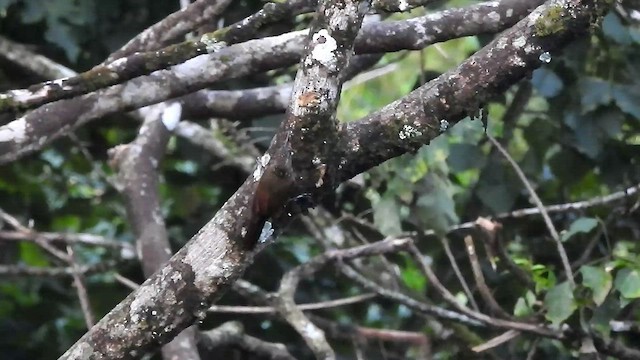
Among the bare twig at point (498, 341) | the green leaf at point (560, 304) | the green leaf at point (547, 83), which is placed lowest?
the bare twig at point (498, 341)

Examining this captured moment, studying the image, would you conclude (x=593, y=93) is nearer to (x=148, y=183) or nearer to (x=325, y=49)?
(x=148, y=183)

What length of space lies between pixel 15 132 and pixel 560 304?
1001 mm

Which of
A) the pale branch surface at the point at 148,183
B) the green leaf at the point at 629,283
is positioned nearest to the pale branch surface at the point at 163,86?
the pale branch surface at the point at 148,183

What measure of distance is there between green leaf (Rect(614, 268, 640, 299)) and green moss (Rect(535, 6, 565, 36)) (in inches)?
27.1

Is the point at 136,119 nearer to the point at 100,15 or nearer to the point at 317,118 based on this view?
the point at 100,15

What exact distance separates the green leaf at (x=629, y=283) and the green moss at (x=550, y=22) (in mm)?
689

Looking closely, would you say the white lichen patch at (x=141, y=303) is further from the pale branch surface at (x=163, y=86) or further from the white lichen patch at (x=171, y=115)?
the white lichen patch at (x=171, y=115)

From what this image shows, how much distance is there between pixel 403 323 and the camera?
2521mm

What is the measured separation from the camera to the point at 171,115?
1993 millimetres

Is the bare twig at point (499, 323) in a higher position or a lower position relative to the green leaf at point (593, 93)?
lower

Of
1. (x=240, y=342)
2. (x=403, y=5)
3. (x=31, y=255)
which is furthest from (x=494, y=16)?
(x=31, y=255)

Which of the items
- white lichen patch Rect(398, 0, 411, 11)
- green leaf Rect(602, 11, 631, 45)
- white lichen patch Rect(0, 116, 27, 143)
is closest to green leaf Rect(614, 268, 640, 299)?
green leaf Rect(602, 11, 631, 45)

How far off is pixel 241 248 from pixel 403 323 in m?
1.51

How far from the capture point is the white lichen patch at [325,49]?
944mm
